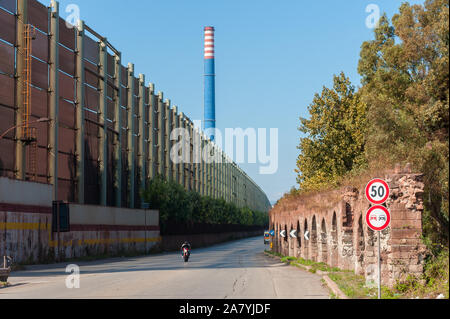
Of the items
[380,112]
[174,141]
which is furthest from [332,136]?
[174,141]

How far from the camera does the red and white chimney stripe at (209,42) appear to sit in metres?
122

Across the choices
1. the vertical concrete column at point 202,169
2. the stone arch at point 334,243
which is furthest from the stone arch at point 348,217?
the vertical concrete column at point 202,169

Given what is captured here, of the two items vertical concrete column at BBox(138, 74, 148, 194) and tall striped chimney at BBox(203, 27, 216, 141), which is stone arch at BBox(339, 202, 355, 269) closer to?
vertical concrete column at BBox(138, 74, 148, 194)

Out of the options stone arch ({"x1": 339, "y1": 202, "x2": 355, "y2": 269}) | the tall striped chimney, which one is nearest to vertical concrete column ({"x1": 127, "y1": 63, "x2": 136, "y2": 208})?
stone arch ({"x1": 339, "y1": 202, "x2": 355, "y2": 269})

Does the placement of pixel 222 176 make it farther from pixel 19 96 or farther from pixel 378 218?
pixel 378 218

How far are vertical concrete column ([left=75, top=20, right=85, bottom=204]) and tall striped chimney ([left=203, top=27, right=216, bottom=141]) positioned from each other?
6919cm

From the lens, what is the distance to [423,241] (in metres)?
16.3

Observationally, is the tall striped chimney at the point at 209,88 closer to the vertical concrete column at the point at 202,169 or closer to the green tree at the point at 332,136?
the vertical concrete column at the point at 202,169

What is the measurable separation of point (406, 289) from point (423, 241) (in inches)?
57.4

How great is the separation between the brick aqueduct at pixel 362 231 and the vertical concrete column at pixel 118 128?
2252 cm

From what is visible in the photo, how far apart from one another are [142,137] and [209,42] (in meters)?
58.4

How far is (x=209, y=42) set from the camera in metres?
124

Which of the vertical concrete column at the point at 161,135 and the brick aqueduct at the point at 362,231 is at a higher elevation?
the vertical concrete column at the point at 161,135
